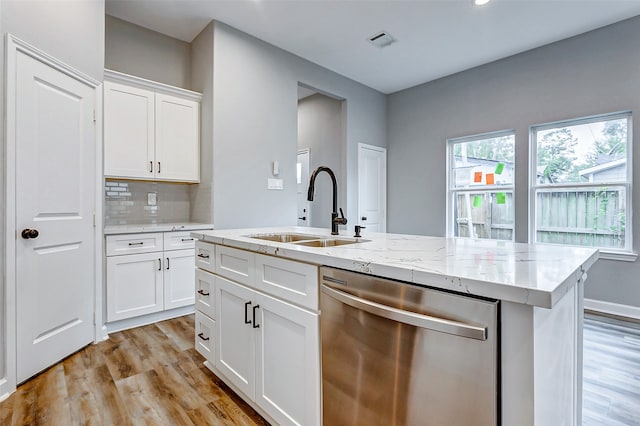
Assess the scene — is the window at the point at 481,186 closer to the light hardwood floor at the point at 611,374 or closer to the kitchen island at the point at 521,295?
the light hardwood floor at the point at 611,374

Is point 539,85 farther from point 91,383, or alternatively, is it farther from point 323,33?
point 91,383

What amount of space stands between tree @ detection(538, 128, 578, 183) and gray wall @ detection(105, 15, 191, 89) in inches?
167

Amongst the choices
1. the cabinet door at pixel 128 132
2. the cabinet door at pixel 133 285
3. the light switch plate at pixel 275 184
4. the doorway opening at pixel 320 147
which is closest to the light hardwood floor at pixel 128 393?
the cabinet door at pixel 133 285

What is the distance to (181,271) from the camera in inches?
121

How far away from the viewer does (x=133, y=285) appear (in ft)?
9.25

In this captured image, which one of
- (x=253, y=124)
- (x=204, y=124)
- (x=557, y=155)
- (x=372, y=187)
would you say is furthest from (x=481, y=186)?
(x=204, y=124)

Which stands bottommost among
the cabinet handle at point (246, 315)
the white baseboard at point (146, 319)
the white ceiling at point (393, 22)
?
the white baseboard at point (146, 319)

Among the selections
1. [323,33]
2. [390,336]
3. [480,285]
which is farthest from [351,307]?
[323,33]

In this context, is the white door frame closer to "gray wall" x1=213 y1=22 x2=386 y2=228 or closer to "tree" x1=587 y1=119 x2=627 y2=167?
"gray wall" x1=213 y1=22 x2=386 y2=228

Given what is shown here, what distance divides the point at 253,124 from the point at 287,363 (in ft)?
9.19

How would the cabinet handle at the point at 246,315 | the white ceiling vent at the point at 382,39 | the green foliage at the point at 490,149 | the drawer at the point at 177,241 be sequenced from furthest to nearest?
the green foliage at the point at 490,149, the white ceiling vent at the point at 382,39, the drawer at the point at 177,241, the cabinet handle at the point at 246,315

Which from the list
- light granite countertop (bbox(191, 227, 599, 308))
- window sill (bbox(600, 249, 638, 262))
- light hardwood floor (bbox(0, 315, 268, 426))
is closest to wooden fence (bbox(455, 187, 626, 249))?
window sill (bbox(600, 249, 638, 262))

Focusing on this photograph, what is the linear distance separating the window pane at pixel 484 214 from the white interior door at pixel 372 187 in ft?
3.70

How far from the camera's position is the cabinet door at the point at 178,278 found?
2999 mm
